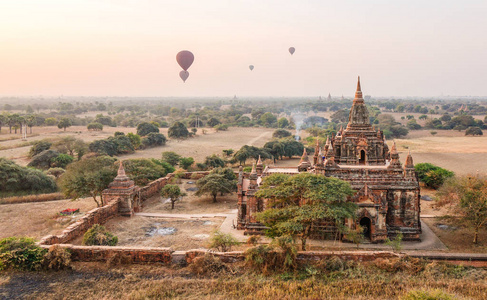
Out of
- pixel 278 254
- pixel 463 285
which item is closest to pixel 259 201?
pixel 278 254

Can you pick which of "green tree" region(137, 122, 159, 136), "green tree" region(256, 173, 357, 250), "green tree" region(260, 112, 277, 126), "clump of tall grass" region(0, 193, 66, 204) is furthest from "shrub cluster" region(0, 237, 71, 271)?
"green tree" region(260, 112, 277, 126)

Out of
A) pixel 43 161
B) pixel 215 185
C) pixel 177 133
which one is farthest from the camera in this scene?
pixel 177 133

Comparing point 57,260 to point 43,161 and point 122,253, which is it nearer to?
point 122,253

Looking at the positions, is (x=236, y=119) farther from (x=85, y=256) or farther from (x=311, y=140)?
(x=85, y=256)

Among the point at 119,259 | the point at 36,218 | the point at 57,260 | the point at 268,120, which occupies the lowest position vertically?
the point at 36,218

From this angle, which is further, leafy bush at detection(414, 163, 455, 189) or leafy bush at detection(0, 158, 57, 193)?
leafy bush at detection(414, 163, 455, 189)

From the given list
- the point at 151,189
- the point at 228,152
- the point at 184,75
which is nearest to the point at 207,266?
the point at 151,189

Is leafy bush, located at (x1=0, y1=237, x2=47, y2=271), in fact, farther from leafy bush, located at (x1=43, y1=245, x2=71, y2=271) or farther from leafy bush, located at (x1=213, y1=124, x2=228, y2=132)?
leafy bush, located at (x1=213, y1=124, x2=228, y2=132)
